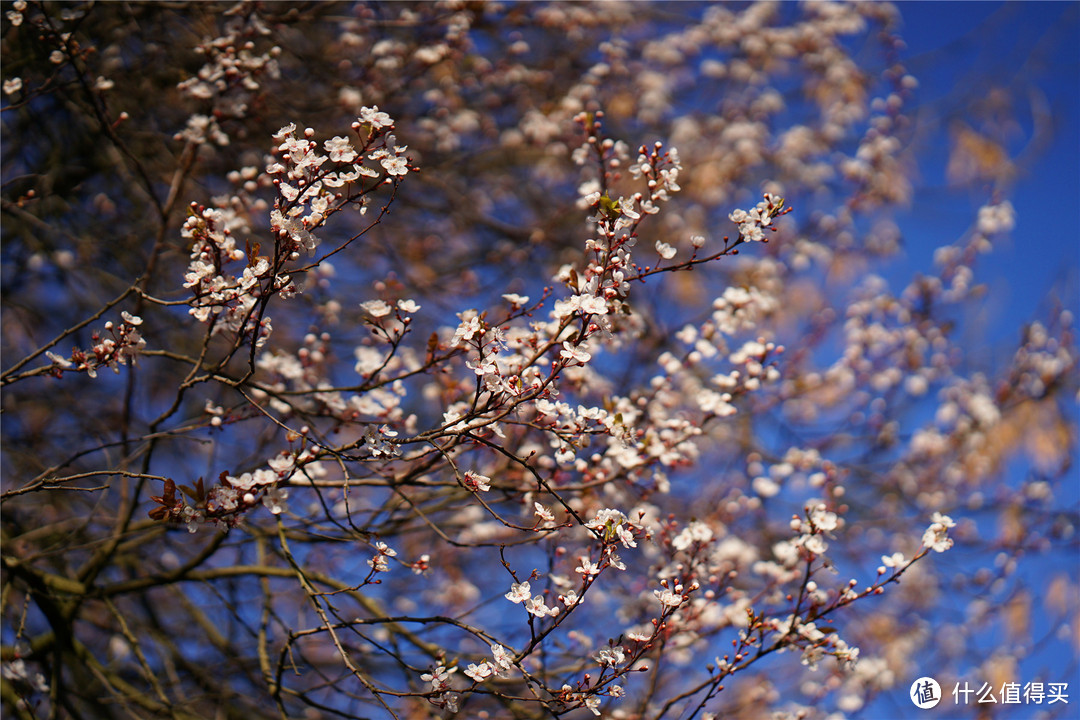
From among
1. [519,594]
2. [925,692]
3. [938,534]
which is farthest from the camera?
[925,692]

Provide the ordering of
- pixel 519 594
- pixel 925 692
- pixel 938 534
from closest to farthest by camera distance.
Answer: pixel 519 594 < pixel 938 534 < pixel 925 692

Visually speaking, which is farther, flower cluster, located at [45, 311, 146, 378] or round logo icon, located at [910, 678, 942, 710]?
round logo icon, located at [910, 678, 942, 710]

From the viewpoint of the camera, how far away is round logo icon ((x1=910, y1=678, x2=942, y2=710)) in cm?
399

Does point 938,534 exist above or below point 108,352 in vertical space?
below

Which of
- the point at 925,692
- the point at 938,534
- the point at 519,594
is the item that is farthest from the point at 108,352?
the point at 925,692

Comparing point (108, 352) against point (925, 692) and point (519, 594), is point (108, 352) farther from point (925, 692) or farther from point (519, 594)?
point (925, 692)

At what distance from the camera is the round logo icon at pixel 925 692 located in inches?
157

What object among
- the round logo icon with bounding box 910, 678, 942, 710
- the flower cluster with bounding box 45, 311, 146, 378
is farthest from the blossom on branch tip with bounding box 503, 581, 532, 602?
the round logo icon with bounding box 910, 678, 942, 710

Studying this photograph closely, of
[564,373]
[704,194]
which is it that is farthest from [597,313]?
[704,194]

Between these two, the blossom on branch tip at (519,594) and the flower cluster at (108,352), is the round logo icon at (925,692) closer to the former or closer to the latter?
the blossom on branch tip at (519,594)

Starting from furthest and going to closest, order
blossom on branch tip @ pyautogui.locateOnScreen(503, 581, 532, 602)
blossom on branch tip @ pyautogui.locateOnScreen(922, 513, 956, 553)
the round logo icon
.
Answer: the round logo icon, blossom on branch tip @ pyautogui.locateOnScreen(922, 513, 956, 553), blossom on branch tip @ pyautogui.locateOnScreen(503, 581, 532, 602)

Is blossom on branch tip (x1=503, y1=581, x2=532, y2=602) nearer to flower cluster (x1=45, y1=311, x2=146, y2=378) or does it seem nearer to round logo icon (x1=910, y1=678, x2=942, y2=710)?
flower cluster (x1=45, y1=311, x2=146, y2=378)

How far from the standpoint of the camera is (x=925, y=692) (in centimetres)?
415

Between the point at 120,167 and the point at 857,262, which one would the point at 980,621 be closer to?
the point at 857,262
